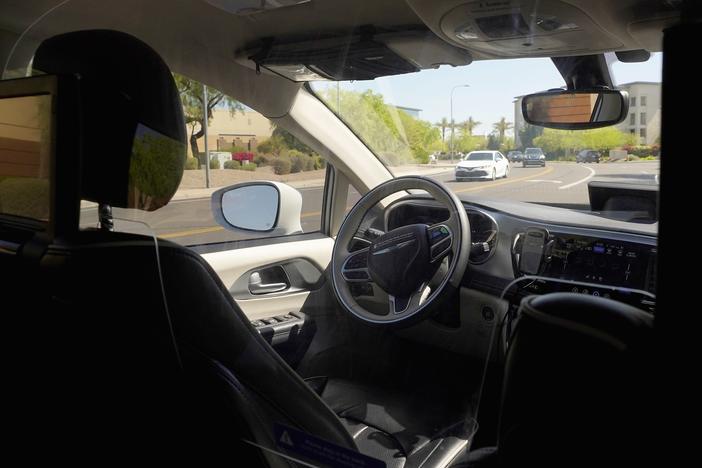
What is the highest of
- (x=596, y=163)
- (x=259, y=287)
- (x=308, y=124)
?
(x=308, y=124)

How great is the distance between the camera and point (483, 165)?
59.6 inches

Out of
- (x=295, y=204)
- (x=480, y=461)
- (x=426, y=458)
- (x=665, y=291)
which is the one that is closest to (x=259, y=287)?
(x=295, y=204)

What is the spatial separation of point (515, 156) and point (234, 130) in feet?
2.74

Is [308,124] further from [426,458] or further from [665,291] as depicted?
[665,291]

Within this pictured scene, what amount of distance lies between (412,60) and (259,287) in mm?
1275

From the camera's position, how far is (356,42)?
1752 mm

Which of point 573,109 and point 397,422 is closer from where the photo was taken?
point 573,109

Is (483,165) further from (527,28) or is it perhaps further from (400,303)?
(400,303)

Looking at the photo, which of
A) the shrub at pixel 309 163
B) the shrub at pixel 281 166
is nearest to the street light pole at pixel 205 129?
the shrub at pixel 281 166

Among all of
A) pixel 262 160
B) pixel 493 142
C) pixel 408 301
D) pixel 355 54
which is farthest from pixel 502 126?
pixel 408 301

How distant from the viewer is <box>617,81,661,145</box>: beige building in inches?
38.6

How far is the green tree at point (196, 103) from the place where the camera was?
1.71 m

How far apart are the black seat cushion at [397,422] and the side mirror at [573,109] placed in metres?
0.87

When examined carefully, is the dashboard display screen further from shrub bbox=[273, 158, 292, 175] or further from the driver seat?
shrub bbox=[273, 158, 292, 175]
